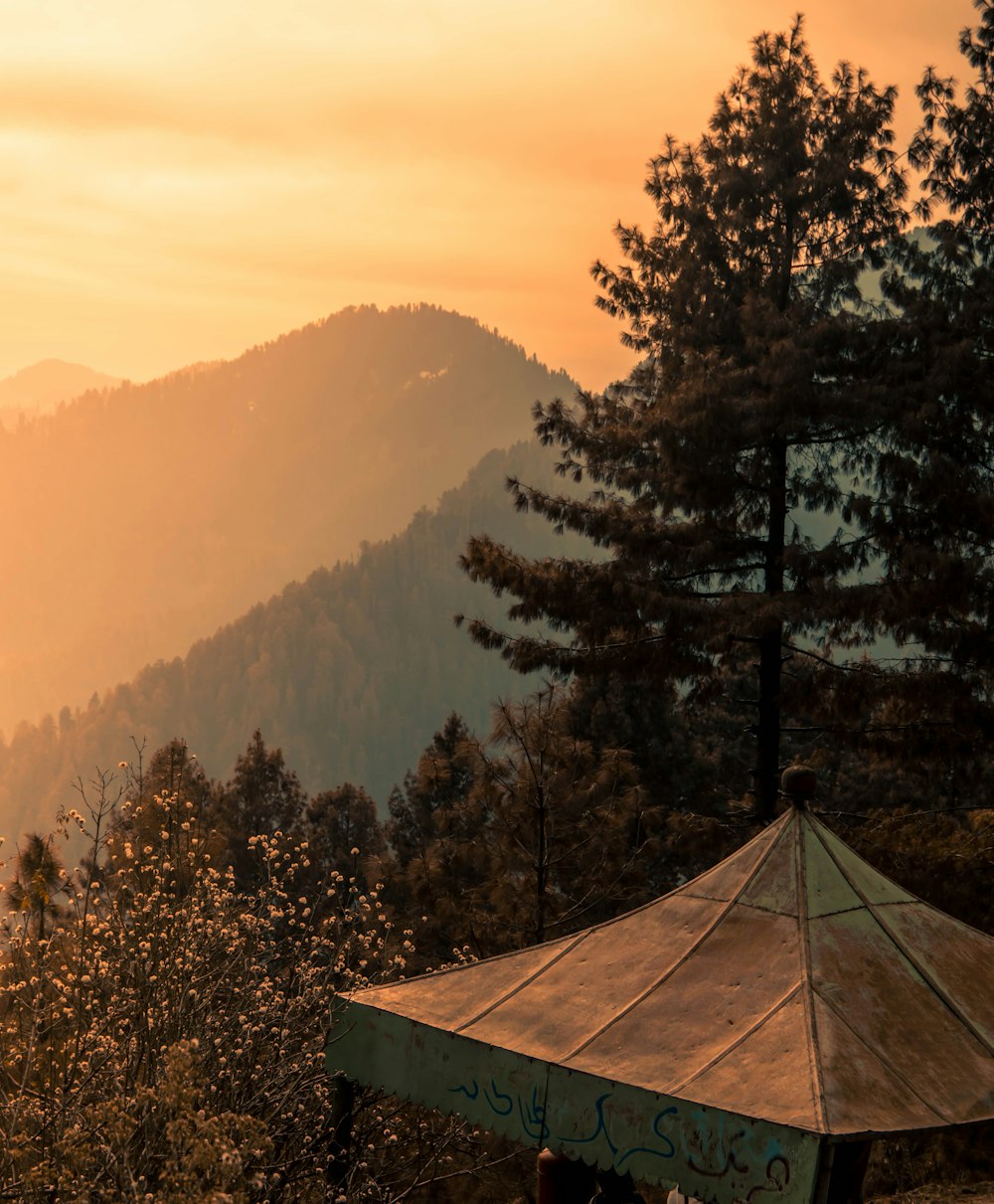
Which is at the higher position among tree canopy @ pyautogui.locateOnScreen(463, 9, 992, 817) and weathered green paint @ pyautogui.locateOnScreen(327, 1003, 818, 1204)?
tree canopy @ pyautogui.locateOnScreen(463, 9, 992, 817)

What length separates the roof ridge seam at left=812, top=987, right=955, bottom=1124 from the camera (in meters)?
5.07

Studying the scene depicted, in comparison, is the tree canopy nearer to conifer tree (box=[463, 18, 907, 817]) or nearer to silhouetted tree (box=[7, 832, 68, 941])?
conifer tree (box=[463, 18, 907, 817])

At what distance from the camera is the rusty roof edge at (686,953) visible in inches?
232

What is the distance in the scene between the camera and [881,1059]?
17.3 ft

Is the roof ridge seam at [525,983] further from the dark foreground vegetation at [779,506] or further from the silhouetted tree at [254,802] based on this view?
the silhouetted tree at [254,802]

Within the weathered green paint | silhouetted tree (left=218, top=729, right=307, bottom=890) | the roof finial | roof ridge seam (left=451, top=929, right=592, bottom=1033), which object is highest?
the roof finial

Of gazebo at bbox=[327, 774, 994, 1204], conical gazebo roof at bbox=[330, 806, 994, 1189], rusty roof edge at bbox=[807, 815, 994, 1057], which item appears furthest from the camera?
rusty roof edge at bbox=[807, 815, 994, 1057]

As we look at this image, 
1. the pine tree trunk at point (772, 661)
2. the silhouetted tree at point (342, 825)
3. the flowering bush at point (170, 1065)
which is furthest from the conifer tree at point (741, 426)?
the silhouetted tree at point (342, 825)

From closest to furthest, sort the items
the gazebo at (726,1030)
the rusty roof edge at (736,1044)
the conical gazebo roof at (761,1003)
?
the gazebo at (726,1030) → the conical gazebo roof at (761,1003) → the rusty roof edge at (736,1044)

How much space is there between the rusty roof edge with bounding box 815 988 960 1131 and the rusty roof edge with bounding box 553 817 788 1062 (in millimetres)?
750

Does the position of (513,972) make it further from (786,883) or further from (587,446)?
(587,446)

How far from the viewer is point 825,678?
1461 centimetres

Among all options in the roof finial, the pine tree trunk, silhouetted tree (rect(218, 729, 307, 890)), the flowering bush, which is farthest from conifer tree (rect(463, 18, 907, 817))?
silhouetted tree (rect(218, 729, 307, 890))

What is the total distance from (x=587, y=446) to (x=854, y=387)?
346 centimetres
